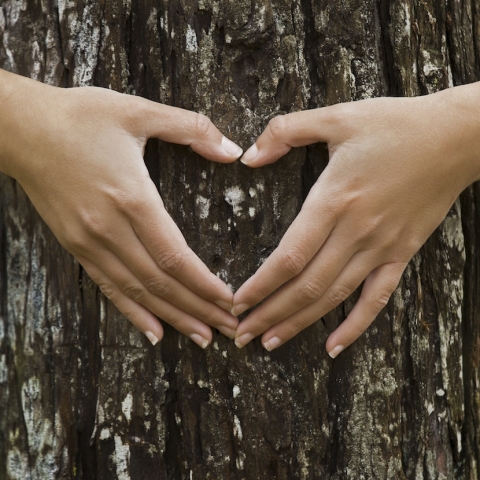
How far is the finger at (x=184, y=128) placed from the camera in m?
1.41

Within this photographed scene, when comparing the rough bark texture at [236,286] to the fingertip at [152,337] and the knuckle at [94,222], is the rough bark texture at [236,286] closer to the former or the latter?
the fingertip at [152,337]

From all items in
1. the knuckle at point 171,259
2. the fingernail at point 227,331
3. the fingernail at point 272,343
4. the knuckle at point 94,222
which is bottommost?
the fingernail at point 272,343

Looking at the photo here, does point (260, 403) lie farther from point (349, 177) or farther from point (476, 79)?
point (476, 79)

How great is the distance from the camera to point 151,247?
4.69 feet

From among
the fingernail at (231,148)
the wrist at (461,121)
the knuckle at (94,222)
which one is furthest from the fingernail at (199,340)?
the wrist at (461,121)

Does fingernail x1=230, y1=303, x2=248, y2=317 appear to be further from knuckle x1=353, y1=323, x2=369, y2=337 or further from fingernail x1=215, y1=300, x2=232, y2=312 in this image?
knuckle x1=353, y1=323, x2=369, y2=337

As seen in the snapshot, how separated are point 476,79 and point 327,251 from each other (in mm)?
650

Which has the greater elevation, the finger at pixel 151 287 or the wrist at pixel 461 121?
the wrist at pixel 461 121

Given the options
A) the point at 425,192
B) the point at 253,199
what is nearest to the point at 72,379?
the point at 253,199

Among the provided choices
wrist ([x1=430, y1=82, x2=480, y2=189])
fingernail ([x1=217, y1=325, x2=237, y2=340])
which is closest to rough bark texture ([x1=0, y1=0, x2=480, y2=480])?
fingernail ([x1=217, y1=325, x2=237, y2=340])

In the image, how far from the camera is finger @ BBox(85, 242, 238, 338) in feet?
4.75

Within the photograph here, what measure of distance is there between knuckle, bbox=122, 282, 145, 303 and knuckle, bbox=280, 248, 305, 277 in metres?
0.34

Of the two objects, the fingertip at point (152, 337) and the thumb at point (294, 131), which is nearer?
the thumb at point (294, 131)

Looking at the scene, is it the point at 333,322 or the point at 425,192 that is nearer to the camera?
the point at 425,192
